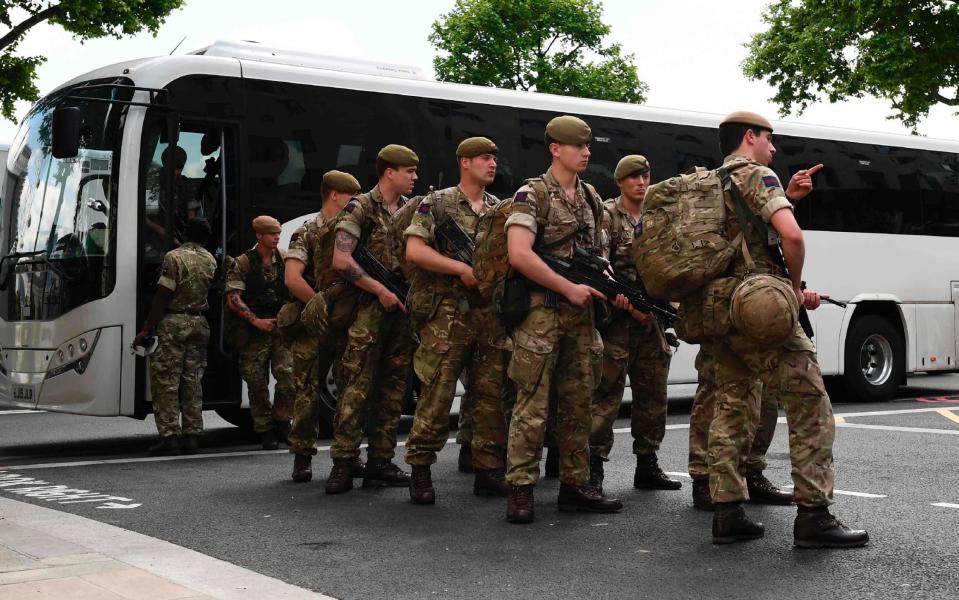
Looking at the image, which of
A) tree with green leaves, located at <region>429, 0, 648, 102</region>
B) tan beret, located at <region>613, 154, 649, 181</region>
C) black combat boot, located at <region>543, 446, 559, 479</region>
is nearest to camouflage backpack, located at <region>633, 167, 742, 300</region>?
tan beret, located at <region>613, 154, 649, 181</region>

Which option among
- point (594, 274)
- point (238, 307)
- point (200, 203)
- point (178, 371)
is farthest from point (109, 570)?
point (200, 203)

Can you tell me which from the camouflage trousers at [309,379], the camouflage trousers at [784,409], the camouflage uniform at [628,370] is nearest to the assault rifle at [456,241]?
the camouflage uniform at [628,370]

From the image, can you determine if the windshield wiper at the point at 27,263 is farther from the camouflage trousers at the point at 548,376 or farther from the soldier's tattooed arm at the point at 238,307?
the camouflage trousers at the point at 548,376

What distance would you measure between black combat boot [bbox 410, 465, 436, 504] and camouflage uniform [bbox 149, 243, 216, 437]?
10.3 ft

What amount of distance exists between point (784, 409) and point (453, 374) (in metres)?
2.05

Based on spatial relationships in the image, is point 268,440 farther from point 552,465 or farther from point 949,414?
point 949,414

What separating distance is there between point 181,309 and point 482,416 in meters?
3.53

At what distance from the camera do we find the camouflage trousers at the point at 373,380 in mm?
7293

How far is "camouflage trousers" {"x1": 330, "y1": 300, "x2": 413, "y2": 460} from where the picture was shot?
23.9 feet

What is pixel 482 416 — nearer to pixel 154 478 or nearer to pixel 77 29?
pixel 154 478

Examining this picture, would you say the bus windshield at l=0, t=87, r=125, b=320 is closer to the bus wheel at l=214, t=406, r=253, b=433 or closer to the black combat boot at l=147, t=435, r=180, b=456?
the black combat boot at l=147, t=435, r=180, b=456

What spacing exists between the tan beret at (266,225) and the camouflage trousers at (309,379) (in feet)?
6.42

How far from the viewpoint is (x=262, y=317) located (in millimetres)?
9844

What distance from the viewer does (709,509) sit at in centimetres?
659
